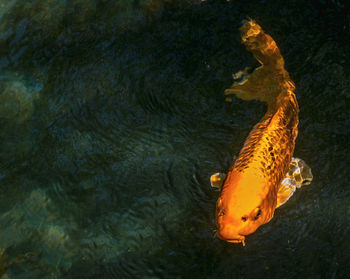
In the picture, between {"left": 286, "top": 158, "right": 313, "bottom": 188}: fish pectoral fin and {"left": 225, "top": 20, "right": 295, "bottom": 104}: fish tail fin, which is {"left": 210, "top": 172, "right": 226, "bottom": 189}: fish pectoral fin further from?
{"left": 225, "top": 20, "right": 295, "bottom": 104}: fish tail fin

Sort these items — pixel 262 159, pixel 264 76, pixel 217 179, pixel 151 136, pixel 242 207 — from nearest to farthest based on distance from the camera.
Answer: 1. pixel 242 207
2. pixel 262 159
3. pixel 217 179
4. pixel 151 136
5. pixel 264 76

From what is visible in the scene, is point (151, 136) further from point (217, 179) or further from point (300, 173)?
point (300, 173)

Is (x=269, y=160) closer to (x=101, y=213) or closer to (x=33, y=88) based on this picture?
(x=101, y=213)

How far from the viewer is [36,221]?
292 centimetres

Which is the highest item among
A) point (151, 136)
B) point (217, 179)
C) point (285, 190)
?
point (151, 136)

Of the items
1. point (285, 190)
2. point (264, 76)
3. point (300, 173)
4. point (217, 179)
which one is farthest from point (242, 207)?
point (264, 76)

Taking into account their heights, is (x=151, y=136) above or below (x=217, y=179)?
above

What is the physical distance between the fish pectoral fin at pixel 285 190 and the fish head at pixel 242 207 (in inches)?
6.9

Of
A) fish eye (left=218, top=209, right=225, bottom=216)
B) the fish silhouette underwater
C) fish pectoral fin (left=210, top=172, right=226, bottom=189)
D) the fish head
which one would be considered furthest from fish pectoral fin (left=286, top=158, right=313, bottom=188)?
fish eye (left=218, top=209, right=225, bottom=216)

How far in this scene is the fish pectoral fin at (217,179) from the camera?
2.86m

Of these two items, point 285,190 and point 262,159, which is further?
point 285,190

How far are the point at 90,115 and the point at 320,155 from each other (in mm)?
1871

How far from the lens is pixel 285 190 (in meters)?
2.91

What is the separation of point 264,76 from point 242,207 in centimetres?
135
